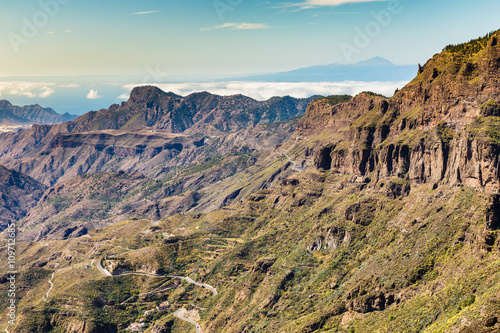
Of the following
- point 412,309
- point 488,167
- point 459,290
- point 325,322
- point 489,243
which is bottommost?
point 325,322

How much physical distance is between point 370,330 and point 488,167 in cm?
8538

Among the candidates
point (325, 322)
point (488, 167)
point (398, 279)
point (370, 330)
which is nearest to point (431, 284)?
point (398, 279)

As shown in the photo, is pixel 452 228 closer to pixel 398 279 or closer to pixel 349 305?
pixel 398 279

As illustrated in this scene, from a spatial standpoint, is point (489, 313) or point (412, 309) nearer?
point (489, 313)

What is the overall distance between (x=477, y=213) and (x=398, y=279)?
134ft

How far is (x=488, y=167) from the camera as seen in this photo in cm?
19888

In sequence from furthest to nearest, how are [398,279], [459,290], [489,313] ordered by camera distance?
1. [398,279]
2. [459,290]
3. [489,313]

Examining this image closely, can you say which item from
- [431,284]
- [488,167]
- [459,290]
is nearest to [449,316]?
[459,290]

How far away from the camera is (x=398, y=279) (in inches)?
7387

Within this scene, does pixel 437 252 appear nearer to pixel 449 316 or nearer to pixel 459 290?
pixel 459 290

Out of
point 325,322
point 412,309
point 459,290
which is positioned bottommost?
point 325,322

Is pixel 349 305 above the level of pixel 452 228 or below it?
below

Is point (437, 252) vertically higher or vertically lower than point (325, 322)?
higher

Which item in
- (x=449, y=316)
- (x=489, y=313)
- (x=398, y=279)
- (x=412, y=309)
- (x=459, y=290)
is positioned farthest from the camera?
(x=398, y=279)
